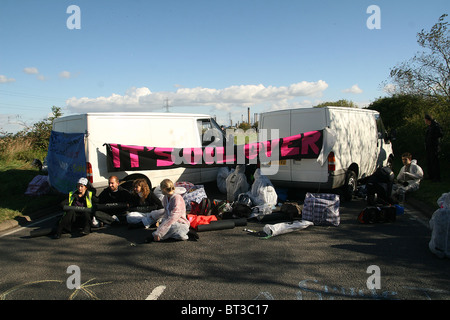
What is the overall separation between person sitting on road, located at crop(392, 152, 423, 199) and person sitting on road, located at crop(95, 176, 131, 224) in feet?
21.8

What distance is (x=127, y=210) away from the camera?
22.6ft

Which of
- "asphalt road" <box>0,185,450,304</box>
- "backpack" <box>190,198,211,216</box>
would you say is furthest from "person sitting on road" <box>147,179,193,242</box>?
"backpack" <box>190,198,211,216</box>

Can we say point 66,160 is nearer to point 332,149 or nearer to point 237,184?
point 237,184

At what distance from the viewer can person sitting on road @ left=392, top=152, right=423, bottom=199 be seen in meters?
8.13

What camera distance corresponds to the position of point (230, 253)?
192 inches

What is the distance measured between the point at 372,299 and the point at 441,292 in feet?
2.79

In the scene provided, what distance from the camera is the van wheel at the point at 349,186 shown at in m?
8.18

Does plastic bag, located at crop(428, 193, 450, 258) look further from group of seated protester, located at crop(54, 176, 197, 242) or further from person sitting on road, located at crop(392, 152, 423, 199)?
group of seated protester, located at crop(54, 176, 197, 242)

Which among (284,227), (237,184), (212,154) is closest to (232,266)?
(284,227)

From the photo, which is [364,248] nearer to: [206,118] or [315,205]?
[315,205]

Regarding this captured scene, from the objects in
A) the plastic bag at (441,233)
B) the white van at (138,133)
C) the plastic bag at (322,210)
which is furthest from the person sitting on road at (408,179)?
the white van at (138,133)

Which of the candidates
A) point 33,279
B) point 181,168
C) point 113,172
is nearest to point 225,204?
point 181,168

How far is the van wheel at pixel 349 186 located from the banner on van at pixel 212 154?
129cm

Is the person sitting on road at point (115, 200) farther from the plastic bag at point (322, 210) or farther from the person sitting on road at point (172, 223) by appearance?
the plastic bag at point (322, 210)
